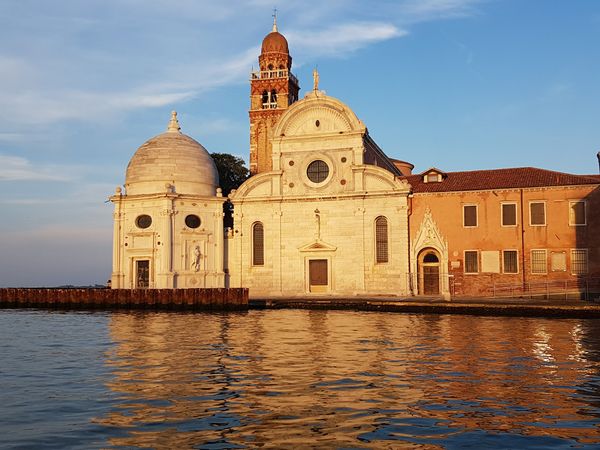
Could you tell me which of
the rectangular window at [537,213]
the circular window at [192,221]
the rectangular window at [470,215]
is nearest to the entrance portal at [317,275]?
the circular window at [192,221]

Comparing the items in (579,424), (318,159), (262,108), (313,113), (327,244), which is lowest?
(579,424)

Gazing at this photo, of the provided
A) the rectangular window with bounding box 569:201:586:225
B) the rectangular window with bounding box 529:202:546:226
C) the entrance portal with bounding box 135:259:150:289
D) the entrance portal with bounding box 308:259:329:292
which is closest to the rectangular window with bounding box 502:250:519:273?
the rectangular window with bounding box 529:202:546:226

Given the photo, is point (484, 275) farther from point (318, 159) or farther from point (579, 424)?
point (579, 424)

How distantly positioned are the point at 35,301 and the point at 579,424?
40.6 meters

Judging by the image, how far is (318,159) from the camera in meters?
45.2

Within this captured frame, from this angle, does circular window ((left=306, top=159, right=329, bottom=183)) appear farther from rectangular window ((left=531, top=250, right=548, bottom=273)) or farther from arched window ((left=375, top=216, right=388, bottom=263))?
rectangular window ((left=531, top=250, right=548, bottom=273))

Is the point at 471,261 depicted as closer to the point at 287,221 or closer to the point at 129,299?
the point at 287,221

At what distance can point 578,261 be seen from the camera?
130ft

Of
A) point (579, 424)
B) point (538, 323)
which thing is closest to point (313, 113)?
point (538, 323)

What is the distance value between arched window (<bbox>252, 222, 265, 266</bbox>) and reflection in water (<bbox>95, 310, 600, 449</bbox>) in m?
20.1

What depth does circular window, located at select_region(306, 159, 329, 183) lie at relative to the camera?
4516 cm

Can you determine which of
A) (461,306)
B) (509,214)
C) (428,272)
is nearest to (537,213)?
(509,214)

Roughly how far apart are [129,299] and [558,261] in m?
26.4

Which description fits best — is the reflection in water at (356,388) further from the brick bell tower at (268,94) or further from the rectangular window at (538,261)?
the brick bell tower at (268,94)
